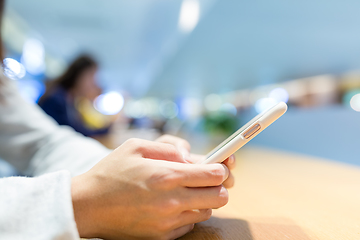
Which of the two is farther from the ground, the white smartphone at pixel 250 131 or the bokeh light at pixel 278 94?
the bokeh light at pixel 278 94

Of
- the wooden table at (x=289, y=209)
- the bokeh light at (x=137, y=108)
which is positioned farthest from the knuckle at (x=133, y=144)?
the bokeh light at (x=137, y=108)

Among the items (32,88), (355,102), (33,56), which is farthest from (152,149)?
(32,88)

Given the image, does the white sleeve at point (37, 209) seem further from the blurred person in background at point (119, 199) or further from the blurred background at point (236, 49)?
the blurred background at point (236, 49)

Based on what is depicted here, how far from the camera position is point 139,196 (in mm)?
209

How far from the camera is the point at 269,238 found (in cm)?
24

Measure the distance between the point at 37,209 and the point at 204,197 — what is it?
0.15 meters

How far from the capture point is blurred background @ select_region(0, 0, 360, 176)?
99 centimetres

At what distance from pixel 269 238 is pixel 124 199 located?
151 mm

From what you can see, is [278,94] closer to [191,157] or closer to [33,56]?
[191,157]

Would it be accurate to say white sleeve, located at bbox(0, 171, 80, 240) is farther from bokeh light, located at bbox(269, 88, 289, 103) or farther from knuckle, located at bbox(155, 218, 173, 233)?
bokeh light, located at bbox(269, 88, 289, 103)

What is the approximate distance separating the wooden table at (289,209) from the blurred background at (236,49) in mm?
435

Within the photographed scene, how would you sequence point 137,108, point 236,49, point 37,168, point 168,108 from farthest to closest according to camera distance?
1. point 137,108
2. point 168,108
3. point 236,49
4. point 37,168

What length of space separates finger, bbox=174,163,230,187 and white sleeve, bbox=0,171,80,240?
0.10 meters

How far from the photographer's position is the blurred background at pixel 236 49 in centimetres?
99
